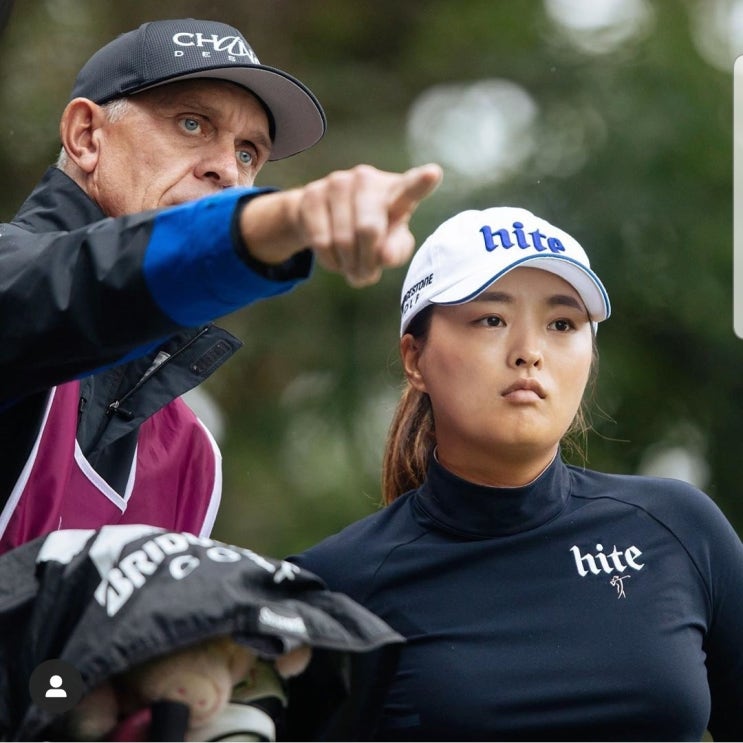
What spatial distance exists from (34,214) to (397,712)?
90cm

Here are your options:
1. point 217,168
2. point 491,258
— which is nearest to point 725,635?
point 491,258

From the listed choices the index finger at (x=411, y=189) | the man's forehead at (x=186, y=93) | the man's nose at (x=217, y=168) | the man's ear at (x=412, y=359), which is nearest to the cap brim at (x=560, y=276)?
the man's ear at (x=412, y=359)

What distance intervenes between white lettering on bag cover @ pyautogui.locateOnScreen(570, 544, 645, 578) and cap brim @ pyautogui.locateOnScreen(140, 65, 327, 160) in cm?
92

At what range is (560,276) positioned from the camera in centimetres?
235

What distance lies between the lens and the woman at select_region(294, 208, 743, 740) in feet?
7.01

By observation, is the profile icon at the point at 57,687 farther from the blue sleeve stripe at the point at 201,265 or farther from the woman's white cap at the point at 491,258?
the woman's white cap at the point at 491,258

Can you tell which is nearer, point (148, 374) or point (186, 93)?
point (148, 374)

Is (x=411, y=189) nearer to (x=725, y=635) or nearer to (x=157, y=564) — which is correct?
(x=157, y=564)

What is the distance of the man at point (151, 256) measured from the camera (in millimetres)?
1717

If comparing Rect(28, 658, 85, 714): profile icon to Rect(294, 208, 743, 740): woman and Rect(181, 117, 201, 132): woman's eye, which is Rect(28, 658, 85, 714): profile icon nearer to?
Rect(294, 208, 743, 740): woman

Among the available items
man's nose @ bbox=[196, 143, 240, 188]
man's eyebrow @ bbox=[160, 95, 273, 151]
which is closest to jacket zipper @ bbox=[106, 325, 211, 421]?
man's nose @ bbox=[196, 143, 240, 188]

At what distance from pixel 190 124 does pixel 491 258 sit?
2.02 feet

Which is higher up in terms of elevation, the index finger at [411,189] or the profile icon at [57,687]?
Answer: the index finger at [411,189]

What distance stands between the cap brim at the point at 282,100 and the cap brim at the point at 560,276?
529 millimetres
